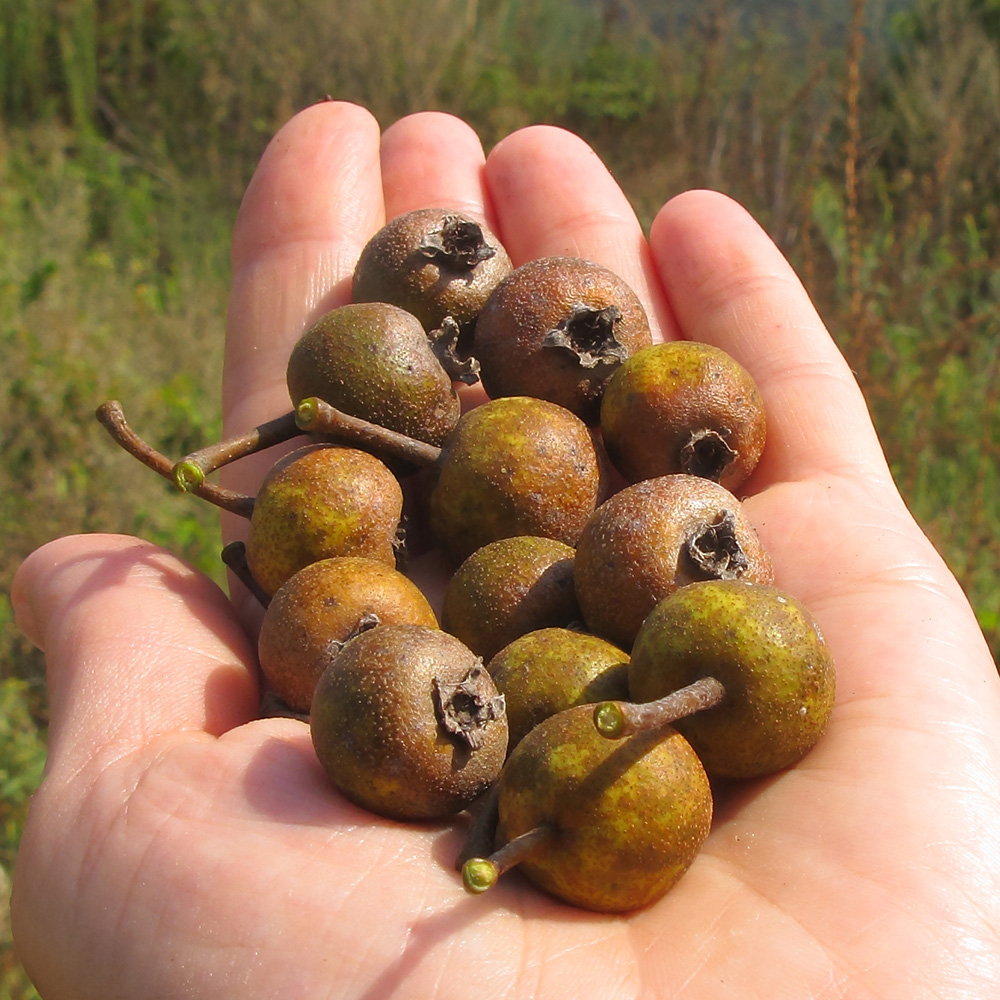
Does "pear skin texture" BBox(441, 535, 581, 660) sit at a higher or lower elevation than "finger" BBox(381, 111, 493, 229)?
lower

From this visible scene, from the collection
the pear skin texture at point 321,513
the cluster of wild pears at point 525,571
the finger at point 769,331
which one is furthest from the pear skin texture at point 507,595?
the finger at point 769,331

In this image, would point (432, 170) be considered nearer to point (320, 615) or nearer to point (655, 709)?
point (320, 615)

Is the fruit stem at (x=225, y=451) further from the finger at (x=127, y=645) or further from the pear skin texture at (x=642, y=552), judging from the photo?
the pear skin texture at (x=642, y=552)

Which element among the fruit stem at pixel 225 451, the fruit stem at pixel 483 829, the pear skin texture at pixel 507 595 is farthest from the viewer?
the fruit stem at pixel 225 451

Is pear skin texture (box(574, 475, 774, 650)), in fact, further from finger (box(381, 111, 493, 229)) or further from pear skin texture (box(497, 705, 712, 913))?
finger (box(381, 111, 493, 229))

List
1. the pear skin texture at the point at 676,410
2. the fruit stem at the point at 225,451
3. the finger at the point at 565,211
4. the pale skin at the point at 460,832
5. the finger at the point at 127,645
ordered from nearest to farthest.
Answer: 1. the pale skin at the point at 460,832
2. the finger at the point at 127,645
3. the fruit stem at the point at 225,451
4. the pear skin texture at the point at 676,410
5. the finger at the point at 565,211

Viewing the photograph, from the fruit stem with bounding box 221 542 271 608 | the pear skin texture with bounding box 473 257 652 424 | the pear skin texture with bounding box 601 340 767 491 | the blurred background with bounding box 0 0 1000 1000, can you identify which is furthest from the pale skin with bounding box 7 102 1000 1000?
the blurred background with bounding box 0 0 1000 1000

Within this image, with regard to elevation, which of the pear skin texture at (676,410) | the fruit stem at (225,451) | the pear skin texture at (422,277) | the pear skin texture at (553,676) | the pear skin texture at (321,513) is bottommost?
the pear skin texture at (553,676)

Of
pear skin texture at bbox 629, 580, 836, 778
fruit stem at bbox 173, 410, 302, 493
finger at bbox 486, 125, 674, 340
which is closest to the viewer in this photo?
pear skin texture at bbox 629, 580, 836, 778
